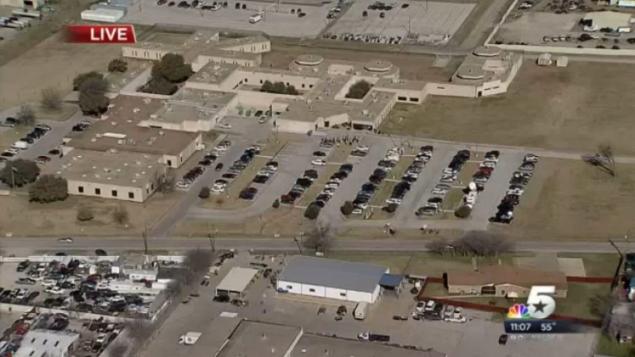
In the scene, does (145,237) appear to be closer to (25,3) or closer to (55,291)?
(55,291)

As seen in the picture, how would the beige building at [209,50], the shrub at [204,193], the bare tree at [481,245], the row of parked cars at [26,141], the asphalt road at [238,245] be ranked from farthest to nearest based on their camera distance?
the beige building at [209,50], the row of parked cars at [26,141], the shrub at [204,193], the asphalt road at [238,245], the bare tree at [481,245]

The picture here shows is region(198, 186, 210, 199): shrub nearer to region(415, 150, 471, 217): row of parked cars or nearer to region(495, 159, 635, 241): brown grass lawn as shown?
region(415, 150, 471, 217): row of parked cars

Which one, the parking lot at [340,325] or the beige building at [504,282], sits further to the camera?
the beige building at [504,282]

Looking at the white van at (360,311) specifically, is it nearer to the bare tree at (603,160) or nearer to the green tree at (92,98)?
the bare tree at (603,160)

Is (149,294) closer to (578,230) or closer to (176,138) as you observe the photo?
(176,138)

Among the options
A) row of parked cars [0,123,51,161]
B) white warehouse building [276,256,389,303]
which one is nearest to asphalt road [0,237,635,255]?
white warehouse building [276,256,389,303]

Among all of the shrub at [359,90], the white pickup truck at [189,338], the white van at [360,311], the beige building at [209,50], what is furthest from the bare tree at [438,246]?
the beige building at [209,50]

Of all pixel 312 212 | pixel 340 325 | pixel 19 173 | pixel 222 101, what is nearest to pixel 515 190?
pixel 312 212
